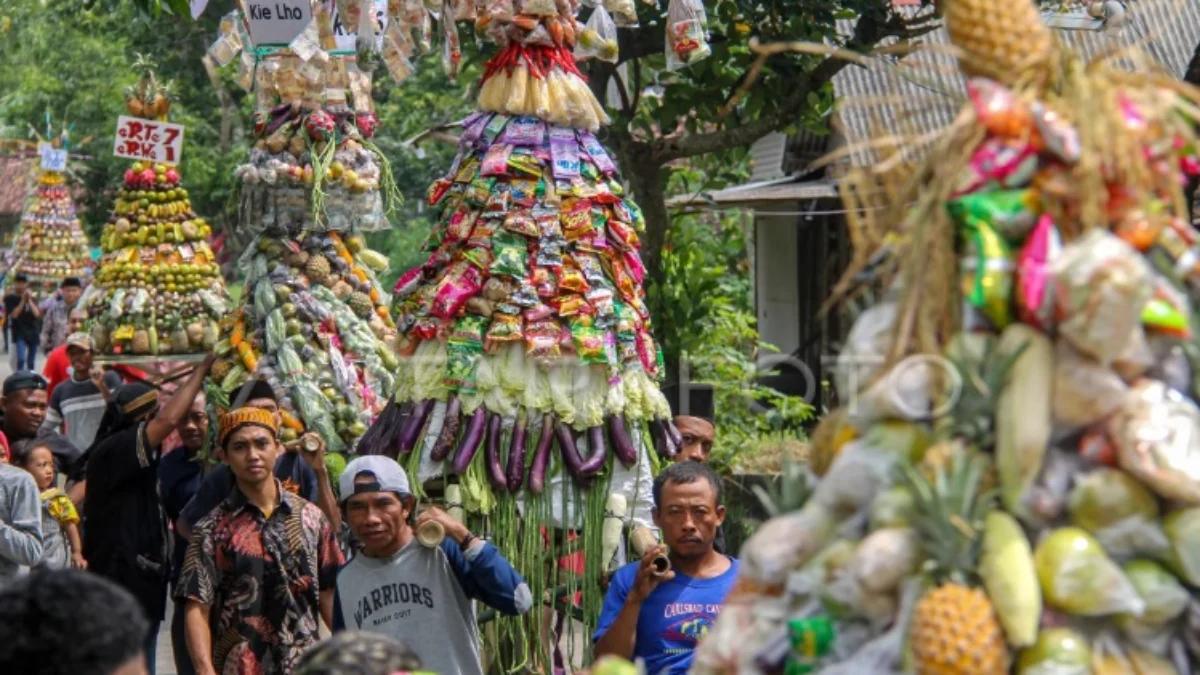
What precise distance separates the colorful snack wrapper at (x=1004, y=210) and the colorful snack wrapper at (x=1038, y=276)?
0.06 ft

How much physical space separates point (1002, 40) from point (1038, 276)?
16.4 inches

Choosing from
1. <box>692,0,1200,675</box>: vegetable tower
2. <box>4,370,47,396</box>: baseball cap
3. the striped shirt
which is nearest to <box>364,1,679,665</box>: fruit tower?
<box>4,370,47,396</box>: baseball cap

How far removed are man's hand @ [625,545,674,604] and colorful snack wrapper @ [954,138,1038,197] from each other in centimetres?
225

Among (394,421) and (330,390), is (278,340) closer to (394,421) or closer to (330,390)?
(330,390)

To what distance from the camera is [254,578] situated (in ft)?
18.2

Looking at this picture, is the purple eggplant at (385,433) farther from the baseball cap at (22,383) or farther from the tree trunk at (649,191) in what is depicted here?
the tree trunk at (649,191)

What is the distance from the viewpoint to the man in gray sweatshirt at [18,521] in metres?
6.05

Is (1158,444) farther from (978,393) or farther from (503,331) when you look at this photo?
(503,331)

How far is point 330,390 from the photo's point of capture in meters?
8.43

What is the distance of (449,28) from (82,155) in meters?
25.1

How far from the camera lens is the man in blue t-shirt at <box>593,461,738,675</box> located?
4.84 m

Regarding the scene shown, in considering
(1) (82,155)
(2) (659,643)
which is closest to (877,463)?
(2) (659,643)

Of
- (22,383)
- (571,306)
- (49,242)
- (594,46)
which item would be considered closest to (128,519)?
(22,383)

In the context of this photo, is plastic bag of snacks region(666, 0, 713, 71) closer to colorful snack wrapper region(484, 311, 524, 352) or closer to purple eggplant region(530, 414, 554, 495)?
colorful snack wrapper region(484, 311, 524, 352)
